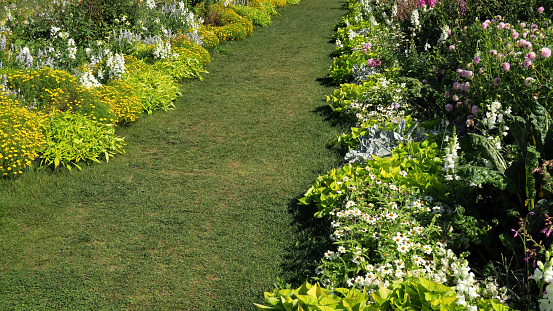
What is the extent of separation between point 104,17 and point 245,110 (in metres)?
4.04

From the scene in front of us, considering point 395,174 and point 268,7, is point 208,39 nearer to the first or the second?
point 268,7

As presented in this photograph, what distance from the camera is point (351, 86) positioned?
7.11m

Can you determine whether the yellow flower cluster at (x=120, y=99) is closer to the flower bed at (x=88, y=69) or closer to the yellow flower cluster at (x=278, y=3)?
the flower bed at (x=88, y=69)

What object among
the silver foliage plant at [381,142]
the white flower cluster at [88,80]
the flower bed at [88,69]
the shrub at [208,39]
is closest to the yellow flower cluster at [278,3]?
the flower bed at [88,69]

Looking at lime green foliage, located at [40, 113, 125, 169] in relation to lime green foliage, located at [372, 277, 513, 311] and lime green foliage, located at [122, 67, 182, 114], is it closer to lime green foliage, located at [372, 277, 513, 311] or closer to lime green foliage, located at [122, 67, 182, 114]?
lime green foliage, located at [122, 67, 182, 114]

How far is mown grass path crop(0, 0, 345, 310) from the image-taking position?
3.84 meters

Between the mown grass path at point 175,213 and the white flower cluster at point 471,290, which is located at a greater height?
the white flower cluster at point 471,290

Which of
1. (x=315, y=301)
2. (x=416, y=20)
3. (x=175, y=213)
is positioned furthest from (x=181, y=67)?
(x=315, y=301)

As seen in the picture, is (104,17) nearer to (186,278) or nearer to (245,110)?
(245,110)

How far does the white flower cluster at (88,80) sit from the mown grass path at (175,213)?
823mm

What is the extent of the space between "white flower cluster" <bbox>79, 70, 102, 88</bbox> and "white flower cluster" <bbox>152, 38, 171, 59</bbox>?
6.16 feet

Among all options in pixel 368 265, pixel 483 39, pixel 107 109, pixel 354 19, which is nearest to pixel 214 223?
pixel 368 265

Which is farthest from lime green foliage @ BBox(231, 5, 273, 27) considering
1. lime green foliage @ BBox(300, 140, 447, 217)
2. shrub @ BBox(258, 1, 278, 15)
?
lime green foliage @ BBox(300, 140, 447, 217)

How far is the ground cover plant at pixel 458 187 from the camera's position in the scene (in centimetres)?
318
